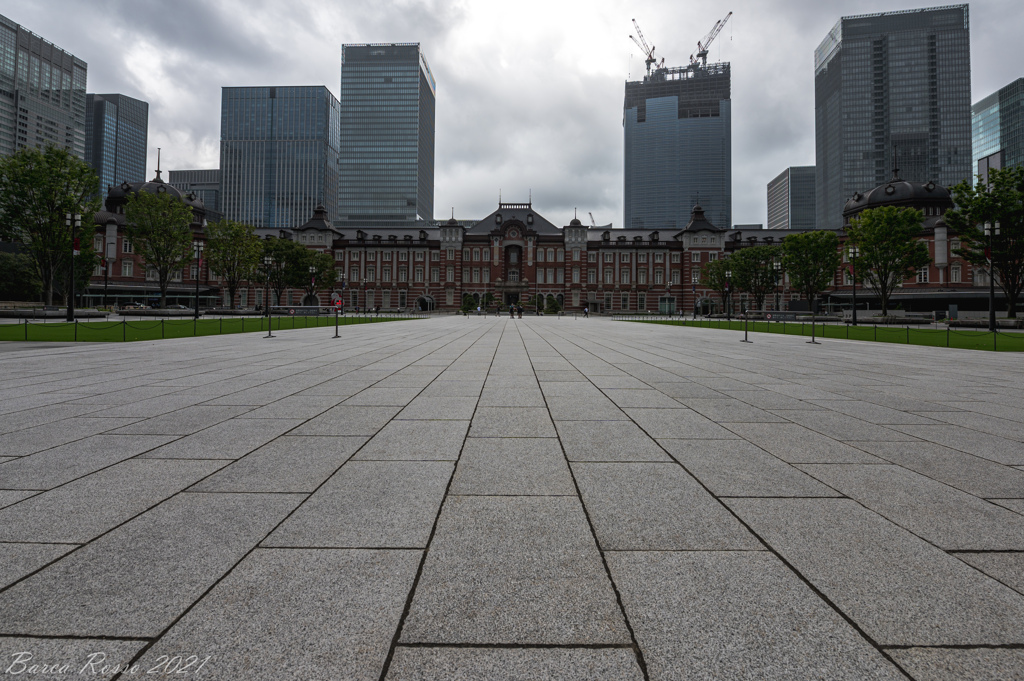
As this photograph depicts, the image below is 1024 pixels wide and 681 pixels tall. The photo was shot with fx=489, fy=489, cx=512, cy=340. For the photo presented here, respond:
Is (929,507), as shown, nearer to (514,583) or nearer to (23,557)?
(514,583)

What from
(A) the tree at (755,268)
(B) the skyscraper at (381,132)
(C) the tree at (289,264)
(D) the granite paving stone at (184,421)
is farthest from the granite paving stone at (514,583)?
(B) the skyscraper at (381,132)

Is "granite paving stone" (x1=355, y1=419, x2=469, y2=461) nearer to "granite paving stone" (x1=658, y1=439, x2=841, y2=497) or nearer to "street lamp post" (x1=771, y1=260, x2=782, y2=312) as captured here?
"granite paving stone" (x1=658, y1=439, x2=841, y2=497)

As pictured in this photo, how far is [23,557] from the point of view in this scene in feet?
8.46

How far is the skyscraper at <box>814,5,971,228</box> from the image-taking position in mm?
144875

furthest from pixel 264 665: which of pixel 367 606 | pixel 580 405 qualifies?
pixel 580 405

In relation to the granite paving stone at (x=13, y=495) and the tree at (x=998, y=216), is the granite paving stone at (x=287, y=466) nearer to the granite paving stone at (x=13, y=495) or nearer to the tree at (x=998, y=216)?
the granite paving stone at (x=13, y=495)

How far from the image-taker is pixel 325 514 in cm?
320

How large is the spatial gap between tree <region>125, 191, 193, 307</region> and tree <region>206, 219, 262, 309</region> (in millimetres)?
4513

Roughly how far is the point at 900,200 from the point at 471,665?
313 feet

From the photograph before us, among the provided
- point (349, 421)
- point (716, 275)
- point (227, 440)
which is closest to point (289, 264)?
point (716, 275)

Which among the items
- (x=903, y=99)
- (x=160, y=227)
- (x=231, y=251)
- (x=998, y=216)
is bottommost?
(x=998, y=216)

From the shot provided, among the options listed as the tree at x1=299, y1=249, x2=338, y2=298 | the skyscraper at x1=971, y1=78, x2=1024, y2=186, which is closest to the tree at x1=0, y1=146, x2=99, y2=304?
the tree at x1=299, y1=249, x2=338, y2=298

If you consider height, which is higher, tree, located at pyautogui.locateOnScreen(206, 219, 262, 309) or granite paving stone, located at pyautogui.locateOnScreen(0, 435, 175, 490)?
tree, located at pyautogui.locateOnScreen(206, 219, 262, 309)

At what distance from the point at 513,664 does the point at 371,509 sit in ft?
5.87
